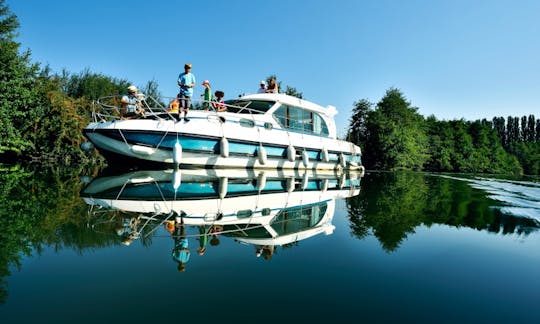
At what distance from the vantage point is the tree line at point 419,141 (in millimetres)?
31297

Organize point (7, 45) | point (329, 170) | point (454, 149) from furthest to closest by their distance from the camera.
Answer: point (454, 149)
point (7, 45)
point (329, 170)

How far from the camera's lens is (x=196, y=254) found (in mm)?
3080

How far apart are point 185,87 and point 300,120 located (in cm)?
561

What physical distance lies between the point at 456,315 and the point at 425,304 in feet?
0.64

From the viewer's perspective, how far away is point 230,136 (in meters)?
11.2

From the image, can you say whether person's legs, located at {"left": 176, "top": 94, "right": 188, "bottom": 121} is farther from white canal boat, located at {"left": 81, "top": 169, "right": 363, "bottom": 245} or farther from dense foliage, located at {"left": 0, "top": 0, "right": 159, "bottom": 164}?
dense foliage, located at {"left": 0, "top": 0, "right": 159, "bottom": 164}

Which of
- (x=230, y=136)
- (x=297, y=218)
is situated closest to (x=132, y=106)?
(x=230, y=136)

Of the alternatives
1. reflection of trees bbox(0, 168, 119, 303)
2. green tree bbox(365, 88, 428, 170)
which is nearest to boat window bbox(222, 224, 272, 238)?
reflection of trees bbox(0, 168, 119, 303)

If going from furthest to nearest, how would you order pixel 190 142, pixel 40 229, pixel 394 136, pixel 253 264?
pixel 394 136
pixel 190 142
pixel 40 229
pixel 253 264

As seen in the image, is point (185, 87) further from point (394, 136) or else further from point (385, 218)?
point (394, 136)

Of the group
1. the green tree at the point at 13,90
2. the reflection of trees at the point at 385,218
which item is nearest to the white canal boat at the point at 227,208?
the reflection of trees at the point at 385,218

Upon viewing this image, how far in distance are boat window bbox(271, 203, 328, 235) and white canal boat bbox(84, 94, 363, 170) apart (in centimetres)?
579

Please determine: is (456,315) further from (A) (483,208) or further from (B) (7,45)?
(B) (7,45)

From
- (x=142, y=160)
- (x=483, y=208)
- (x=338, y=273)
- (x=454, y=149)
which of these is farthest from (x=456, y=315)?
(x=454, y=149)
